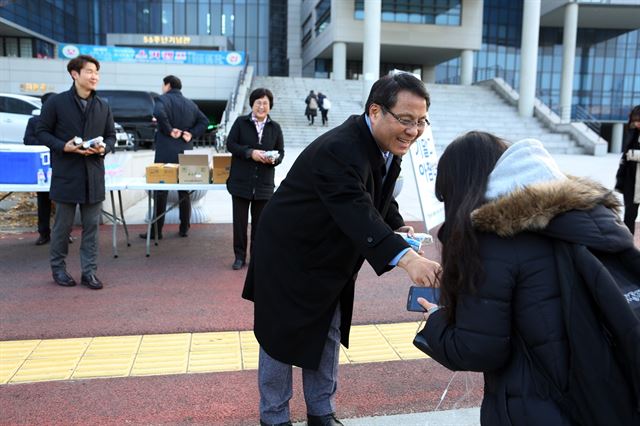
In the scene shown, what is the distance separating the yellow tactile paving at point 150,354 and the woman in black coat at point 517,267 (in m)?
2.18

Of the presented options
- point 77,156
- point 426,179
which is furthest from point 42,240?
point 426,179

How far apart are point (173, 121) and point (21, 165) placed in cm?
197

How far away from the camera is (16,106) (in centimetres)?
1706

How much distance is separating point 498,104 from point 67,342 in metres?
30.1

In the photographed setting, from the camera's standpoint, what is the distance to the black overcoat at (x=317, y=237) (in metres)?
2.02

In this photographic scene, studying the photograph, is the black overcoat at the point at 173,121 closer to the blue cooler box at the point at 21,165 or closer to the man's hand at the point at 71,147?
the blue cooler box at the point at 21,165

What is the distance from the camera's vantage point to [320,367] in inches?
101

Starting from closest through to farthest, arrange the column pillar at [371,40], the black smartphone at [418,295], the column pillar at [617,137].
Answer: the black smartphone at [418,295]
the column pillar at [371,40]
the column pillar at [617,137]

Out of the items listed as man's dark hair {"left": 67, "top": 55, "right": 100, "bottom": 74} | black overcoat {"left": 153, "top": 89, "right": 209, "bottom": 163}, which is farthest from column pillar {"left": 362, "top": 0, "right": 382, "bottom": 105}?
man's dark hair {"left": 67, "top": 55, "right": 100, "bottom": 74}

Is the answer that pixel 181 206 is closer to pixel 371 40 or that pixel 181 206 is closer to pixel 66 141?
pixel 66 141

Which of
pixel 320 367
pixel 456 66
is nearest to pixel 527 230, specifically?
pixel 320 367

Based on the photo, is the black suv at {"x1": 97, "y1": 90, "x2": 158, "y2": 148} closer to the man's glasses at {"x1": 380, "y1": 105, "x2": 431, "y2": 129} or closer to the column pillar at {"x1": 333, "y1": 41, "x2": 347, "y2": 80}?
the man's glasses at {"x1": 380, "y1": 105, "x2": 431, "y2": 129}

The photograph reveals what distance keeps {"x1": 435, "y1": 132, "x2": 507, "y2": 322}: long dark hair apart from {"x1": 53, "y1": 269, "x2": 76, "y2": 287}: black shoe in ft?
14.5

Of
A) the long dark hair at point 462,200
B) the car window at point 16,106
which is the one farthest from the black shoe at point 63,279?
the car window at point 16,106
